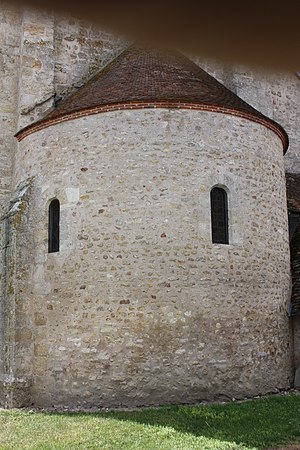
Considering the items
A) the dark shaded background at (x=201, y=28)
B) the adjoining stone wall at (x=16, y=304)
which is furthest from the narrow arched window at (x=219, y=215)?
the dark shaded background at (x=201, y=28)

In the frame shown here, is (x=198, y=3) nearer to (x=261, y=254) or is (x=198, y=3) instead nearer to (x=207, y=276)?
(x=207, y=276)

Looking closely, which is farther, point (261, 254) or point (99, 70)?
point (99, 70)

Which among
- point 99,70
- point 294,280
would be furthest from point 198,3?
point 99,70

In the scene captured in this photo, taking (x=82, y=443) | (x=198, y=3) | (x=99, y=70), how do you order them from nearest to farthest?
(x=198, y=3), (x=82, y=443), (x=99, y=70)

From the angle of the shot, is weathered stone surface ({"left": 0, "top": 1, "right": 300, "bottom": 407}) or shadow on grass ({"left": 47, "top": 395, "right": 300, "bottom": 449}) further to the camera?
weathered stone surface ({"left": 0, "top": 1, "right": 300, "bottom": 407})

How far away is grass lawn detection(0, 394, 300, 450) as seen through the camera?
6.79 metres

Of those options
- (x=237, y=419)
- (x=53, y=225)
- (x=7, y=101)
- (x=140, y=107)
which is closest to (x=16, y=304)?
(x=53, y=225)

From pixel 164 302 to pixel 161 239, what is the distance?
4.11ft

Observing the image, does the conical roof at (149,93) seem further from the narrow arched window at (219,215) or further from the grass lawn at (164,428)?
the grass lawn at (164,428)

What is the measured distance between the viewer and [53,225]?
1130cm

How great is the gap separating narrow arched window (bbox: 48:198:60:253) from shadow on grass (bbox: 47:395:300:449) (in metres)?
3.59

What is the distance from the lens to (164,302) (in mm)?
10133

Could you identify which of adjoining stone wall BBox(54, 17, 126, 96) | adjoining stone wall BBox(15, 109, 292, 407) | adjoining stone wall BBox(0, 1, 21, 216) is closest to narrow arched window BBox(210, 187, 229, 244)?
adjoining stone wall BBox(15, 109, 292, 407)

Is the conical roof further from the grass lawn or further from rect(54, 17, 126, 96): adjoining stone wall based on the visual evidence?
the grass lawn
